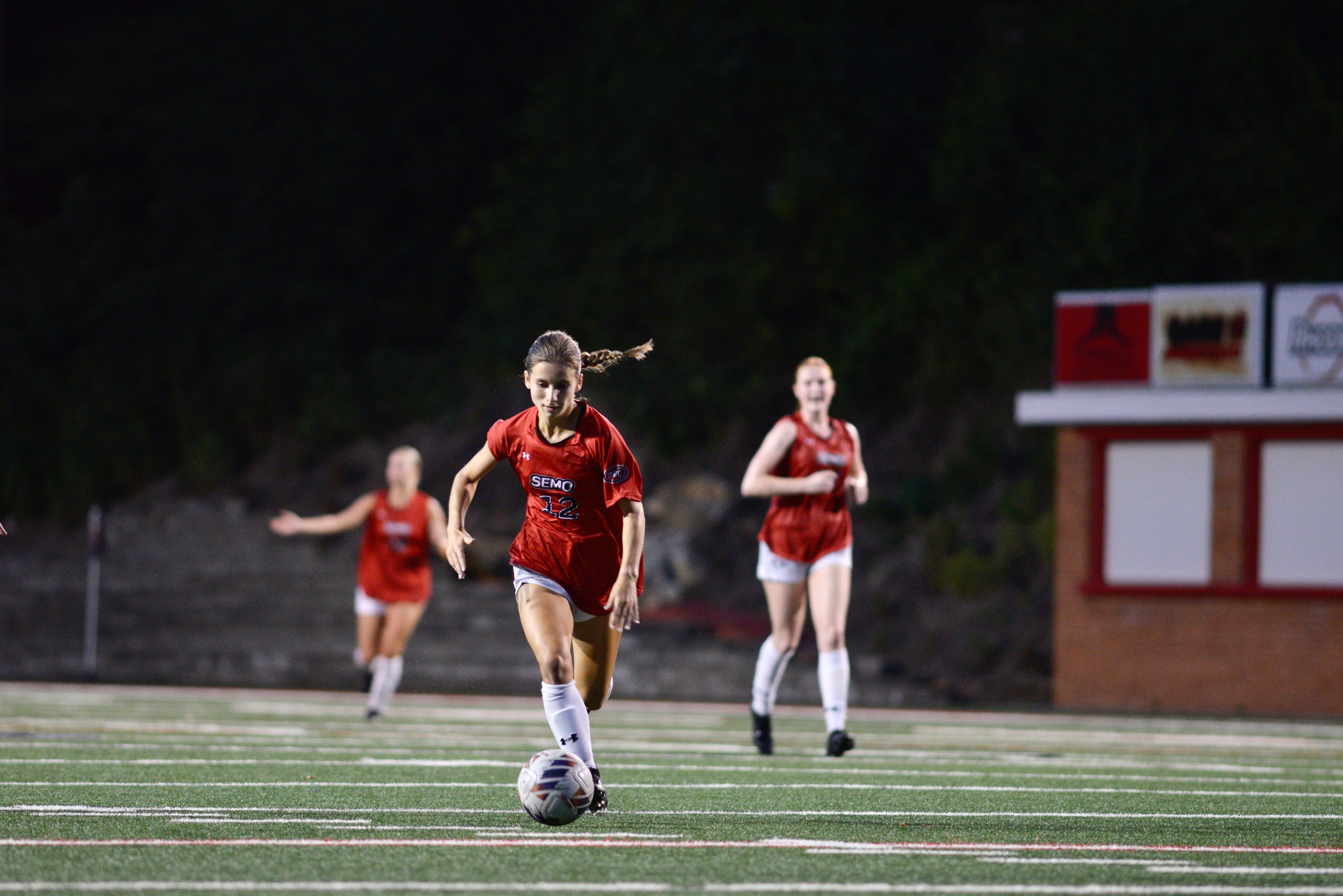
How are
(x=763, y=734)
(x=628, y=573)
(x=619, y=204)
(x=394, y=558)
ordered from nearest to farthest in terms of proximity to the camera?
(x=628, y=573) → (x=763, y=734) → (x=394, y=558) → (x=619, y=204)

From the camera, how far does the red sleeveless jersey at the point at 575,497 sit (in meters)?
7.90

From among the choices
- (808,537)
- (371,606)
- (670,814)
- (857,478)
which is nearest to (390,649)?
(371,606)

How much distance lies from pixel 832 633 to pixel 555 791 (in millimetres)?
4801

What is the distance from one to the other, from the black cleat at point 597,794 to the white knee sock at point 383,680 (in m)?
8.62

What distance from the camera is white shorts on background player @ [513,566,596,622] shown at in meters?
7.94

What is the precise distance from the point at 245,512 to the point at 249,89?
13465 millimetres

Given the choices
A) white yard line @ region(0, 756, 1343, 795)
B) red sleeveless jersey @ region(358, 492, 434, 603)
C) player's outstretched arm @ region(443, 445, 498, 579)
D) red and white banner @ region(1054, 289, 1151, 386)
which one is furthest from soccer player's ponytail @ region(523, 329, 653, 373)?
red and white banner @ region(1054, 289, 1151, 386)

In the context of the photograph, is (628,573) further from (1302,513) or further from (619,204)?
(619,204)

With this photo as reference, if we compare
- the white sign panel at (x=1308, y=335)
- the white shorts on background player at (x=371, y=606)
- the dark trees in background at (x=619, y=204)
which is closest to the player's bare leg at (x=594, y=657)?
the white shorts on background player at (x=371, y=606)

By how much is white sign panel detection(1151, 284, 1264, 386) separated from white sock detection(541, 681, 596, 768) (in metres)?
15.4

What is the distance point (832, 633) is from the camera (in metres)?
11.9

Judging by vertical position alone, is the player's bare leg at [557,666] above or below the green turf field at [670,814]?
above

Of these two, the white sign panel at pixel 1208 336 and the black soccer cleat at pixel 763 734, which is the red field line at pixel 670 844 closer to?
the black soccer cleat at pixel 763 734

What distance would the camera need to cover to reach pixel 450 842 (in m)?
6.83
